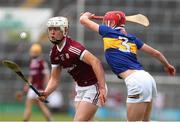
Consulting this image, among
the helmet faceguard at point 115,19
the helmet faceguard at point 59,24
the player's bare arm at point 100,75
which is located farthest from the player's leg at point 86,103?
the helmet faceguard at point 115,19

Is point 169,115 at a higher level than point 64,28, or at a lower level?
lower

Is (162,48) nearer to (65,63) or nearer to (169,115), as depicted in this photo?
(169,115)

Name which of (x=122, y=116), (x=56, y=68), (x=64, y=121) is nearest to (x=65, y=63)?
(x=56, y=68)

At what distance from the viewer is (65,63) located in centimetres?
1027

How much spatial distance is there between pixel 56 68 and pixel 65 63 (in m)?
0.25

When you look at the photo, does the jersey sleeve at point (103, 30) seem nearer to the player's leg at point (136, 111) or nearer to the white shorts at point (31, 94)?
the player's leg at point (136, 111)

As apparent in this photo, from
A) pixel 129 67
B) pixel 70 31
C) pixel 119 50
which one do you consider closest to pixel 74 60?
pixel 119 50

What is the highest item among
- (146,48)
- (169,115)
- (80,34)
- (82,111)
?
(146,48)

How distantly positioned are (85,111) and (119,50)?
3.20 ft

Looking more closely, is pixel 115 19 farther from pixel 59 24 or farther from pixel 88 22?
pixel 59 24

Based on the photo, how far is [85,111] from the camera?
10.2m

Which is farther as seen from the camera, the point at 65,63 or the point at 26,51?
the point at 26,51

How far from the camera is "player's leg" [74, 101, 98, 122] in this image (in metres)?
10.1

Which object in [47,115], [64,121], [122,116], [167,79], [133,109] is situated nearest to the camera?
[133,109]
